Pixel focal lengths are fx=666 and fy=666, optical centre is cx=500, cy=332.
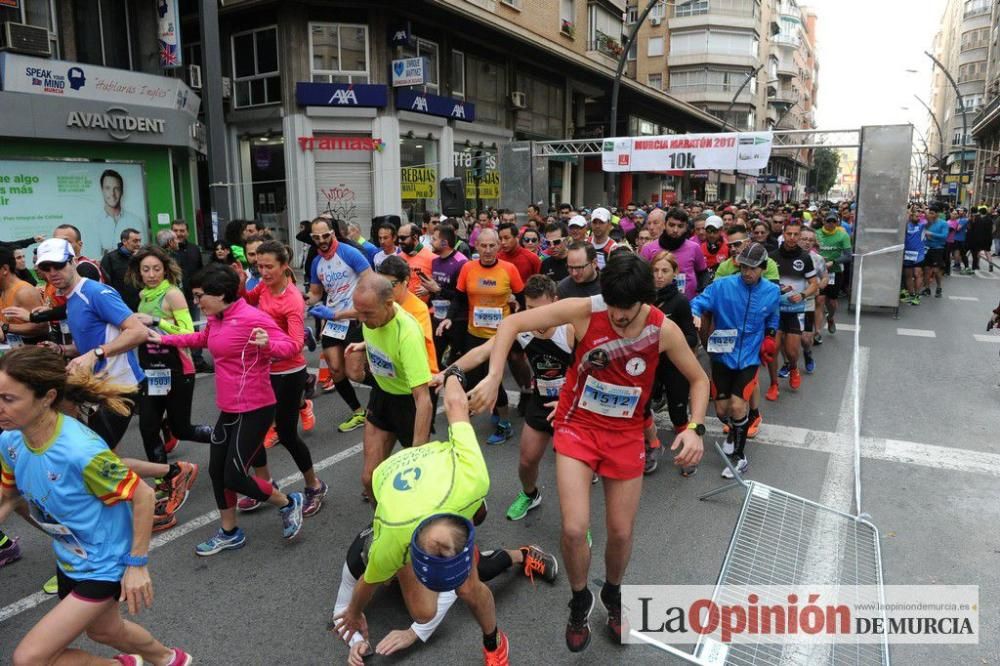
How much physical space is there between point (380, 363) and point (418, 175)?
16595mm

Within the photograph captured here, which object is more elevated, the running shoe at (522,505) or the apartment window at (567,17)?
the apartment window at (567,17)

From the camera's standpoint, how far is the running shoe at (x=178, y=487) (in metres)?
4.67

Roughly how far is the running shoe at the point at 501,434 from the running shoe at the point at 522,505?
57.0 inches

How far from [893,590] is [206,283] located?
4423 mm

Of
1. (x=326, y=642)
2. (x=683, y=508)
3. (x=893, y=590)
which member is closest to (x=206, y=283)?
(x=326, y=642)

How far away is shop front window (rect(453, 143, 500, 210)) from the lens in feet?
72.2

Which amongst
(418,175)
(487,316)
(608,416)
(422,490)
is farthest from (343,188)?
(422,490)

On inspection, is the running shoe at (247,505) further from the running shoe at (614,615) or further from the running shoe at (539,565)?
the running shoe at (614,615)

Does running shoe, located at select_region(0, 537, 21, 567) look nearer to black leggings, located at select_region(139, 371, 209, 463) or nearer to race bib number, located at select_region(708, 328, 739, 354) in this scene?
black leggings, located at select_region(139, 371, 209, 463)

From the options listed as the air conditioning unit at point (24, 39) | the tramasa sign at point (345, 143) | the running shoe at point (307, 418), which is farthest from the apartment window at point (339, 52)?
the running shoe at point (307, 418)

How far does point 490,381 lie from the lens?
2789 millimetres

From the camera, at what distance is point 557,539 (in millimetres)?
4430

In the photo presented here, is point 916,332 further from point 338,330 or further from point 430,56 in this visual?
point 430,56

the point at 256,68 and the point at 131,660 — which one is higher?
the point at 256,68
